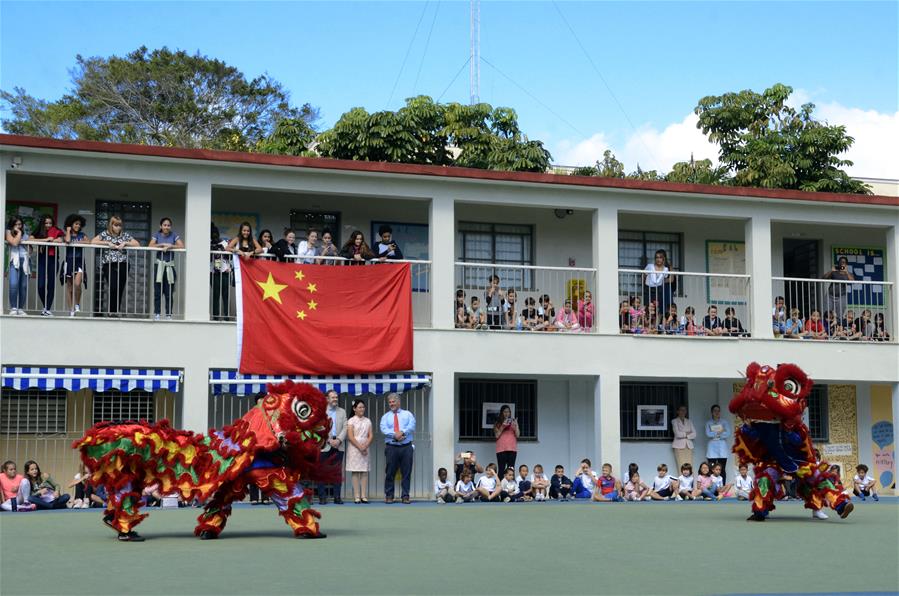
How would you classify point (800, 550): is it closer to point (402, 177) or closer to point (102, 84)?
point (402, 177)

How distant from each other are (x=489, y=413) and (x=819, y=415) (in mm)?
7136

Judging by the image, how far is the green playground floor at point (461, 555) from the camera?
28.4ft

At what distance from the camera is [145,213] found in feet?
70.7

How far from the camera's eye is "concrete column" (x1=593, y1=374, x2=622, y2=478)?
21.7 m

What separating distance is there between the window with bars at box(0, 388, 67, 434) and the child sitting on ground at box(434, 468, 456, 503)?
629 cm

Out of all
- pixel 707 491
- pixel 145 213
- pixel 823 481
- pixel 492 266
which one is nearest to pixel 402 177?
pixel 492 266

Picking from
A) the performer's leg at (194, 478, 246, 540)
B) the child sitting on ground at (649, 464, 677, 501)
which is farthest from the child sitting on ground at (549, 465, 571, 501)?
the performer's leg at (194, 478, 246, 540)

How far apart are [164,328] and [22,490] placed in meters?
3.29

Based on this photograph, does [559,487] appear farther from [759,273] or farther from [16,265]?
[16,265]

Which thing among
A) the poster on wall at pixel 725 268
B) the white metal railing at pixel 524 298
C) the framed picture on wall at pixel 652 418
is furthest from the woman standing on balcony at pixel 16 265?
the poster on wall at pixel 725 268

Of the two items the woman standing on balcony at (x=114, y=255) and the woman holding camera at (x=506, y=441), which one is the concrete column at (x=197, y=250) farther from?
the woman holding camera at (x=506, y=441)

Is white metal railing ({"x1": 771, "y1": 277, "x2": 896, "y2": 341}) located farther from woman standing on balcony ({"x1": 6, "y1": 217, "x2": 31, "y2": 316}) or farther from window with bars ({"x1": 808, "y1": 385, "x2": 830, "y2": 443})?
woman standing on balcony ({"x1": 6, "y1": 217, "x2": 31, "y2": 316})

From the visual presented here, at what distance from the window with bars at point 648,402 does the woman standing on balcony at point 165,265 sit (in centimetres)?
881

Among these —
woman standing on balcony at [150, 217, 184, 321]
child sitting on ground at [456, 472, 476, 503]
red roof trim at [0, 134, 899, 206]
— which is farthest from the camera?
child sitting on ground at [456, 472, 476, 503]
